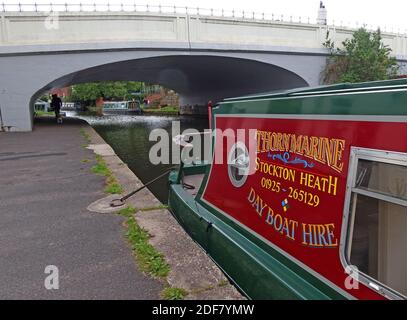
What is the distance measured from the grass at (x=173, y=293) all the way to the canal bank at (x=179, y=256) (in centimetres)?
2

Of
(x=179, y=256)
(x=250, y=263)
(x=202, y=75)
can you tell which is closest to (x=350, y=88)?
(x=250, y=263)

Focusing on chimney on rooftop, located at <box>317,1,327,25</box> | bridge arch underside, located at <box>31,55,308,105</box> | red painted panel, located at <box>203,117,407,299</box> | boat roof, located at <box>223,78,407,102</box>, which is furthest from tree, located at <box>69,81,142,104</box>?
boat roof, located at <box>223,78,407,102</box>

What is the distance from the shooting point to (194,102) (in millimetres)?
35656

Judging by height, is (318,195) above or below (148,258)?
above

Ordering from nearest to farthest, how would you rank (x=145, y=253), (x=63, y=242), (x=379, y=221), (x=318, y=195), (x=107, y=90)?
(x=379, y=221) < (x=318, y=195) < (x=145, y=253) < (x=63, y=242) < (x=107, y=90)

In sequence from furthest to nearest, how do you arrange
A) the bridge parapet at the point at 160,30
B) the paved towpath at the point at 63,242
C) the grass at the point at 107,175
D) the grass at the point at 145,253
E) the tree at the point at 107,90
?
the tree at the point at 107,90, the bridge parapet at the point at 160,30, the grass at the point at 107,175, the grass at the point at 145,253, the paved towpath at the point at 63,242

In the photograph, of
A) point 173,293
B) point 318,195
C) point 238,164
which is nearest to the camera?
point 318,195

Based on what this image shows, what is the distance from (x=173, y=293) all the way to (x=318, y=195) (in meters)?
1.28

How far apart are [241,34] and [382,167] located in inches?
697

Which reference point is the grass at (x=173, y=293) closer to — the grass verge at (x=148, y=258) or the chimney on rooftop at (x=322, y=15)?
the grass verge at (x=148, y=258)

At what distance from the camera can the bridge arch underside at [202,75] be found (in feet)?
63.6

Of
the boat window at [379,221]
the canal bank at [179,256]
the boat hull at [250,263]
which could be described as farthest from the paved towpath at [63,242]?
the boat window at [379,221]

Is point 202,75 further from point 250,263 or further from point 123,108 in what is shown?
point 250,263

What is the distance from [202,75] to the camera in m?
26.3
